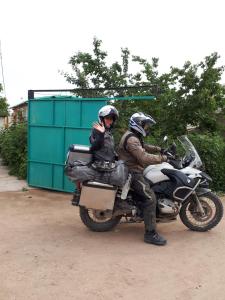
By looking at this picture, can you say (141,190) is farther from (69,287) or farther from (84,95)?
(84,95)

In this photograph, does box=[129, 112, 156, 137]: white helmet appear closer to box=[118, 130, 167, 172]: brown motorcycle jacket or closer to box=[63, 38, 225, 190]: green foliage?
box=[118, 130, 167, 172]: brown motorcycle jacket

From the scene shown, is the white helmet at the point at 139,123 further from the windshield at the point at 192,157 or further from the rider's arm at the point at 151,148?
the windshield at the point at 192,157

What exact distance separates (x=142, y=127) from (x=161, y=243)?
1.55 m

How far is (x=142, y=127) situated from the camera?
5480 millimetres

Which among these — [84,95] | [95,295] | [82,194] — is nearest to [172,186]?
[82,194]

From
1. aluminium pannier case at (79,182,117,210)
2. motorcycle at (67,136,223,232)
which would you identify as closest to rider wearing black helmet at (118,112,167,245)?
motorcycle at (67,136,223,232)

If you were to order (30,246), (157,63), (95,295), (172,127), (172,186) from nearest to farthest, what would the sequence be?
(95,295), (30,246), (172,186), (172,127), (157,63)

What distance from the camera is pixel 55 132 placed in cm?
834

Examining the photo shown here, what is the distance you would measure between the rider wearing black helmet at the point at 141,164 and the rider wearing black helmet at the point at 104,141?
21 centimetres

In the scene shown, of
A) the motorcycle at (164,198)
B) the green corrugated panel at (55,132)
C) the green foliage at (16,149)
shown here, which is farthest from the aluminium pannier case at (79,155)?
the green foliage at (16,149)

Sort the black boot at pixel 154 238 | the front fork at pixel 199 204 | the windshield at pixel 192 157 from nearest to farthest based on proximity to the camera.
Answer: the black boot at pixel 154 238 → the front fork at pixel 199 204 → the windshield at pixel 192 157

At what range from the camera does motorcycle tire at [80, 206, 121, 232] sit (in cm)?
577

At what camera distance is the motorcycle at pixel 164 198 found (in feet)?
17.7

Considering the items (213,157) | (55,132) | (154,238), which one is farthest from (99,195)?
(213,157)
